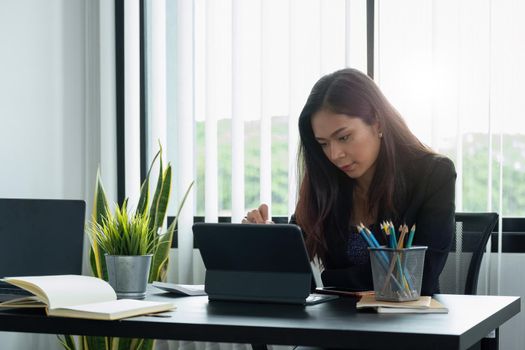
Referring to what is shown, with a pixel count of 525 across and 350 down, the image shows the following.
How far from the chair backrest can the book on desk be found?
1080 mm

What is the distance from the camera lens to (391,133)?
7.74 feet

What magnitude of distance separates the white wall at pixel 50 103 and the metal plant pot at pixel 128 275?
1645mm

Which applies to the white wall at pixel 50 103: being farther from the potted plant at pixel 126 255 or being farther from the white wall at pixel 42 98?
the potted plant at pixel 126 255

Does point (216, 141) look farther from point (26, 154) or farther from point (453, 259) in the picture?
point (453, 259)

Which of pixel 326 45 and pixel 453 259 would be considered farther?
pixel 326 45

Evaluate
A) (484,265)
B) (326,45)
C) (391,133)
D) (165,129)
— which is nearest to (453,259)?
(391,133)

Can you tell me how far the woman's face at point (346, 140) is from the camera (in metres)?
2.29

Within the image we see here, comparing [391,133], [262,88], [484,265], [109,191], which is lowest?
[484,265]

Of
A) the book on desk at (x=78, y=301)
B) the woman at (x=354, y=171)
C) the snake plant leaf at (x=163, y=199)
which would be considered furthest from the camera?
the snake plant leaf at (x=163, y=199)

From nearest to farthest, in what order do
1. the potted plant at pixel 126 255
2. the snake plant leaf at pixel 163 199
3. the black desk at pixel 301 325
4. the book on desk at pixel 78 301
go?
the black desk at pixel 301 325
the book on desk at pixel 78 301
the potted plant at pixel 126 255
the snake plant leaf at pixel 163 199

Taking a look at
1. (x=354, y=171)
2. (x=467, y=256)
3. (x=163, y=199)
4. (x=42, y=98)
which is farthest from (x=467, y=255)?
(x=42, y=98)

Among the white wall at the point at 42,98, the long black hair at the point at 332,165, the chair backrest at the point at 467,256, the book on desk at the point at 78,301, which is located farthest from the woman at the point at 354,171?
the white wall at the point at 42,98

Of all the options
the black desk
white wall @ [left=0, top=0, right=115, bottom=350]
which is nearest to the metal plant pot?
the black desk

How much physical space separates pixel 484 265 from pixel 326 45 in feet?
3.84
